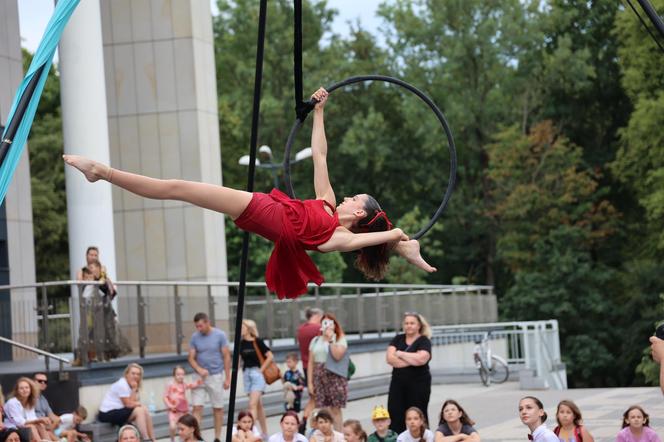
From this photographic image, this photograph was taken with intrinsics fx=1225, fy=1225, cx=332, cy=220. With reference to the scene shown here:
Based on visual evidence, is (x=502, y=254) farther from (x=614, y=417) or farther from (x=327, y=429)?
(x=327, y=429)

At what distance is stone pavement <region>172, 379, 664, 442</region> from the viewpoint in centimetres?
1484

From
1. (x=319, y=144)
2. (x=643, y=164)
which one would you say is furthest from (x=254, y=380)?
(x=643, y=164)

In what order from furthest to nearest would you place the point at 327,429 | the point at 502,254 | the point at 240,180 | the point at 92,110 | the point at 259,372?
the point at 240,180 → the point at 502,254 → the point at 92,110 → the point at 259,372 → the point at 327,429

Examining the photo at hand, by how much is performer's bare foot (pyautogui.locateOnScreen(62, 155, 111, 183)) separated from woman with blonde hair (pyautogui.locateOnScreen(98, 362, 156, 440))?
6.51 m

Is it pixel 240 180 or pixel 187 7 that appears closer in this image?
pixel 187 7

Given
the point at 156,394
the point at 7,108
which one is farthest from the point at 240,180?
the point at 156,394

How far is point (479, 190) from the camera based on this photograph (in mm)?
45250

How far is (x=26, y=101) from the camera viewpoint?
762 centimetres


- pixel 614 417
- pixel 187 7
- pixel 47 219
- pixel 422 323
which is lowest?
pixel 614 417

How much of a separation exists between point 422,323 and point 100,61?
28.3 feet

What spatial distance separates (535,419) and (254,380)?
5548 mm

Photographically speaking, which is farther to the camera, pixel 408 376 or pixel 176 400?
pixel 176 400

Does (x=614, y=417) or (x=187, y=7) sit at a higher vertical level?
(x=187, y=7)

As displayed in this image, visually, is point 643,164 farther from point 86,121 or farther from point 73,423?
point 73,423
